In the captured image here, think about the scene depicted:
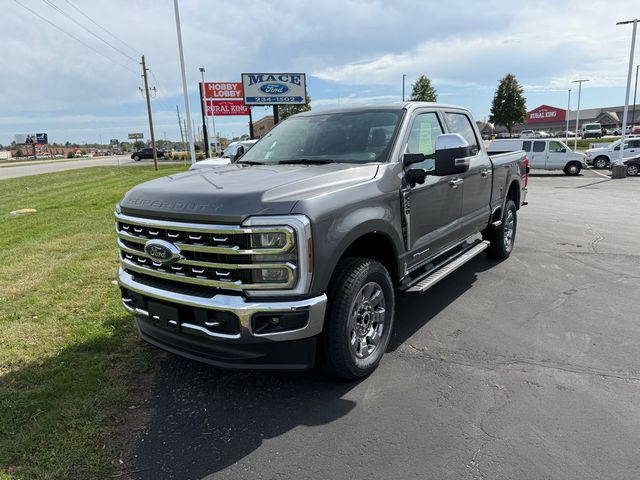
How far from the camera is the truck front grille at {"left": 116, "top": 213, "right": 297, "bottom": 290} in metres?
2.78

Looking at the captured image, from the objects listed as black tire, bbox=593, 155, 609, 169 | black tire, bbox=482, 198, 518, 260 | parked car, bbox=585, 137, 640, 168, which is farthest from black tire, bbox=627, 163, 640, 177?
black tire, bbox=482, 198, 518, 260

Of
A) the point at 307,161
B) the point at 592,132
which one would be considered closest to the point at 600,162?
the point at 307,161

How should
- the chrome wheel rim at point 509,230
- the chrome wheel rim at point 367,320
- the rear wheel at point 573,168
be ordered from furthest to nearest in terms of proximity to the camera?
the rear wheel at point 573,168, the chrome wheel rim at point 509,230, the chrome wheel rim at point 367,320

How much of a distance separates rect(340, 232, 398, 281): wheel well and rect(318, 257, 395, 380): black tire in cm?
14

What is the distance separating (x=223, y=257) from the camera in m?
2.87

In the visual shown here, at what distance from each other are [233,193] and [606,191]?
53.6 feet

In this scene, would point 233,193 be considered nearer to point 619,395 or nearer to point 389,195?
point 389,195

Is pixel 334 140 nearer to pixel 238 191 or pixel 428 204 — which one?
pixel 428 204

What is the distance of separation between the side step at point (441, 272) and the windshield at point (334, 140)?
1118 mm

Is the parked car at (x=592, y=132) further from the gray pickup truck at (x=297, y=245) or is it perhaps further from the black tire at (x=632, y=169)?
the gray pickup truck at (x=297, y=245)

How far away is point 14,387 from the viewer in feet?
11.5

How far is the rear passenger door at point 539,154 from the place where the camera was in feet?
75.5

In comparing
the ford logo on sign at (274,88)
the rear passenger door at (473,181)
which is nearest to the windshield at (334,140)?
the rear passenger door at (473,181)

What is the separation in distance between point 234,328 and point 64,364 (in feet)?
6.07
